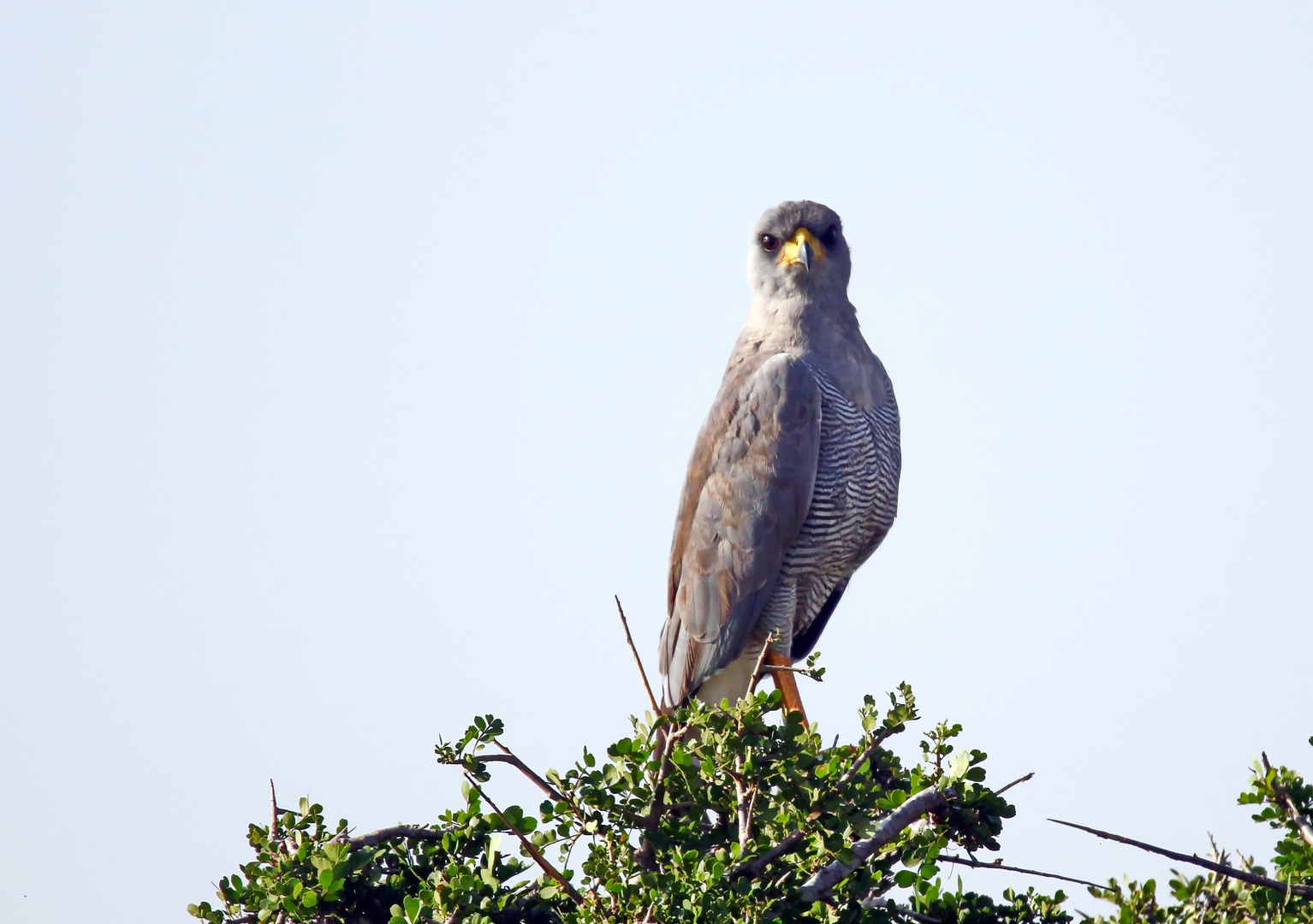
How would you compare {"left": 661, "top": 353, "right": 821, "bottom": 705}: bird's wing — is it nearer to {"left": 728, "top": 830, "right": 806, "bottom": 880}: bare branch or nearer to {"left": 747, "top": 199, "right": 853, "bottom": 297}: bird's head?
{"left": 747, "top": 199, "right": 853, "bottom": 297}: bird's head

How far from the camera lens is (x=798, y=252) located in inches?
278

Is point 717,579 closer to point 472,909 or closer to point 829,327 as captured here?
point 829,327

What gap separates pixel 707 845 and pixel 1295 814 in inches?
58.4

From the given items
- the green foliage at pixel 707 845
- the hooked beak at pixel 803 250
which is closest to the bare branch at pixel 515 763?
the green foliage at pixel 707 845

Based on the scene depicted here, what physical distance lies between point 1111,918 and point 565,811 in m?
1.30

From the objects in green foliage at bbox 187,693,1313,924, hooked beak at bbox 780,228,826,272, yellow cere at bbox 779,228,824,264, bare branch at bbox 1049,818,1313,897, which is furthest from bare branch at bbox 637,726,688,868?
yellow cere at bbox 779,228,824,264

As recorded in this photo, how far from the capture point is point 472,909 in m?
3.44

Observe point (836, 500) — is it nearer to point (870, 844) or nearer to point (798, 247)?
point (798, 247)

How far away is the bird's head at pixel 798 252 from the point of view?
7051 mm

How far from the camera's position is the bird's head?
7051mm

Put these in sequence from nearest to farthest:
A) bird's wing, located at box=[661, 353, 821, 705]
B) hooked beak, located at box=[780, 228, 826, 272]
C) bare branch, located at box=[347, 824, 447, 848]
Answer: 1. bare branch, located at box=[347, 824, 447, 848]
2. bird's wing, located at box=[661, 353, 821, 705]
3. hooked beak, located at box=[780, 228, 826, 272]

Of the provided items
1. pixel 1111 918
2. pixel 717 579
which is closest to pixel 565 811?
pixel 1111 918

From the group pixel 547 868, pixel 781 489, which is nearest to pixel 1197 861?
pixel 547 868

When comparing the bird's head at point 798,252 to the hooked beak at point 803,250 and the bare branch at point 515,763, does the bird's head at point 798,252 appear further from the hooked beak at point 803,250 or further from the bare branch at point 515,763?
the bare branch at point 515,763
